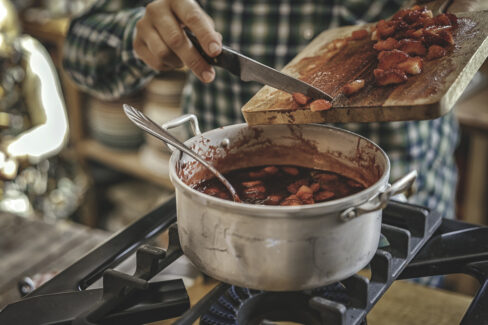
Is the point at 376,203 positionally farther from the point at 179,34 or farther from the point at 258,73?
the point at 179,34

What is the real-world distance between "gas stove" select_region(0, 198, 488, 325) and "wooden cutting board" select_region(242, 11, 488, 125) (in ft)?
0.72

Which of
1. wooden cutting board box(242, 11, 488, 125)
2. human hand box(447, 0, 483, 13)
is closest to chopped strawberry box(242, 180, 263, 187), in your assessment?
wooden cutting board box(242, 11, 488, 125)

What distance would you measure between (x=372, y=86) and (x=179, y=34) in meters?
0.42

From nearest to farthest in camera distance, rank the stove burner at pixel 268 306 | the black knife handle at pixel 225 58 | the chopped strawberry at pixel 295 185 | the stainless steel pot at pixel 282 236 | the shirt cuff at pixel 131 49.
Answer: the stainless steel pot at pixel 282 236, the stove burner at pixel 268 306, the chopped strawberry at pixel 295 185, the black knife handle at pixel 225 58, the shirt cuff at pixel 131 49

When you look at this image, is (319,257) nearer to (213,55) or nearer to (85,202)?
(213,55)

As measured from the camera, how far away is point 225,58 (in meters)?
1.01

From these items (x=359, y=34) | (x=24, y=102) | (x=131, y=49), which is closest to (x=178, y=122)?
(x=359, y=34)

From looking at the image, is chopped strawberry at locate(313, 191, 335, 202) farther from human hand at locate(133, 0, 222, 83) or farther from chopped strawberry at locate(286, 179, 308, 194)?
human hand at locate(133, 0, 222, 83)

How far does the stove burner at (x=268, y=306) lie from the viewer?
2.57 feet

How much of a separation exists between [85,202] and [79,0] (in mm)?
1233

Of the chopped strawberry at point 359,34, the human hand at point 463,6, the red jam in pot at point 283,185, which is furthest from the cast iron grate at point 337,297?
the human hand at point 463,6

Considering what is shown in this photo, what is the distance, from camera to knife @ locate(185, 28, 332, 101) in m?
0.89

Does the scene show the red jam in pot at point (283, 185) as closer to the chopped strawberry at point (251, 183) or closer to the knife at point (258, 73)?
Result: the chopped strawberry at point (251, 183)

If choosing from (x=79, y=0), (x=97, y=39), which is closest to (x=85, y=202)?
(x=79, y=0)
